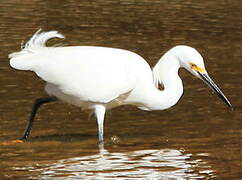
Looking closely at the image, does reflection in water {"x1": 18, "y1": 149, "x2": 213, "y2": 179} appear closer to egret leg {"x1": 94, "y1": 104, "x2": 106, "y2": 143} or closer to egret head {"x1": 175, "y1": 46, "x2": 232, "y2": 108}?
egret leg {"x1": 94, "y1": 104, "x2": 106, "y2": 143}

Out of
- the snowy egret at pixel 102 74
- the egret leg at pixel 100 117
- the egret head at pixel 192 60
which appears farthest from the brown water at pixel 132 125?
the egret head at pixel 192 60

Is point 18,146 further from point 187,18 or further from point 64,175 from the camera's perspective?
point 187,18

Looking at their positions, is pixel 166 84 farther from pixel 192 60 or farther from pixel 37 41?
pixel 37 41

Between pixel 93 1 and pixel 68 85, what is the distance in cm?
1252

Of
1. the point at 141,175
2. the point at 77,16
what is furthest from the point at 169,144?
the point at 77,16

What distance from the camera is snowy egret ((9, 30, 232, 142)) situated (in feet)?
32.1

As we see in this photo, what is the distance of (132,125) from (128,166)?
6.44ft

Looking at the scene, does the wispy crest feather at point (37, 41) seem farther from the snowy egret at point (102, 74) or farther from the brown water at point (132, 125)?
the brown water at point (132, 125)

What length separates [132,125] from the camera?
1082 cm

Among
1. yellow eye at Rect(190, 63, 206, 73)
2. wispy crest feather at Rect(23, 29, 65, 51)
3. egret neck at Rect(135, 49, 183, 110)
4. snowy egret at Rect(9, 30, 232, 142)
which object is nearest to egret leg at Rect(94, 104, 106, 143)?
snowy egret at Rect(9, 30, 232, 142)

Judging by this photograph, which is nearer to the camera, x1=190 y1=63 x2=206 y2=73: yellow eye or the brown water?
the brown water

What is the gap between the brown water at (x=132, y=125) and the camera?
8812 millimetres

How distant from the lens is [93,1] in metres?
22.2

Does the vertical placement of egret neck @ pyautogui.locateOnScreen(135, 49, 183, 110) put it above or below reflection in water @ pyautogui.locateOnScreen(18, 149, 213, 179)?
above
